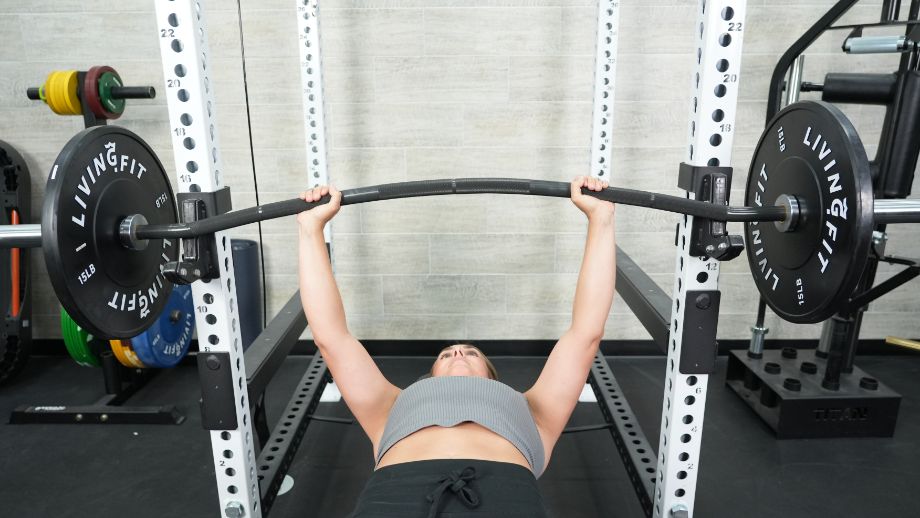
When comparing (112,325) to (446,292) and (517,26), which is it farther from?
(517,26)

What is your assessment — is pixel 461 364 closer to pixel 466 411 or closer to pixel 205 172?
pixel 466 411

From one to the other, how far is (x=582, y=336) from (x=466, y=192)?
500 mm

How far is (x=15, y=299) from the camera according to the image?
2.71 metres

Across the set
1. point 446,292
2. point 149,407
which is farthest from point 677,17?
point 149,407

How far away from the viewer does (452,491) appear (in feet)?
3.60

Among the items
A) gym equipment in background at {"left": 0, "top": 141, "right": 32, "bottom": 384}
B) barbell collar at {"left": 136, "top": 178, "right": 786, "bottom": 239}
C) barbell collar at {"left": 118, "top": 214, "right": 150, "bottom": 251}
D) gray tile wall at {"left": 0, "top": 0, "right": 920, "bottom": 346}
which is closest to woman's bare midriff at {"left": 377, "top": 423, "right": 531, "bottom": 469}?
barbell collar at {"left": 136, "top": 178, "right": 786, "bottom": 239}

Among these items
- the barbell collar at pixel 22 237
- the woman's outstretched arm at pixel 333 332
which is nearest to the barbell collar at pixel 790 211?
the woman's outstretched arm at pixel 333 332

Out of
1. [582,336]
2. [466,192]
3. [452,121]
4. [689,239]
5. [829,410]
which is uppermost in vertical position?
[452,121]

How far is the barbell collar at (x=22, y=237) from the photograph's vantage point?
1074 mm

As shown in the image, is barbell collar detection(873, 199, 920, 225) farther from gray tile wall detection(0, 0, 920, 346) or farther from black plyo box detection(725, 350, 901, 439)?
gray tile wall detection(0, 0, 920, 346)

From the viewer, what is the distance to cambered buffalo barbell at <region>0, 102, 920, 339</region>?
102cm

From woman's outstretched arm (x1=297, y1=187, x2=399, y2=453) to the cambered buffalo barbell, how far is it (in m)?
0.10

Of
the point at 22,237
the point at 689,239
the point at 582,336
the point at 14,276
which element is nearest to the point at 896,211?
the point at 689,239

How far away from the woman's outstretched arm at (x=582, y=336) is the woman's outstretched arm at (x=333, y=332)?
401 mm
